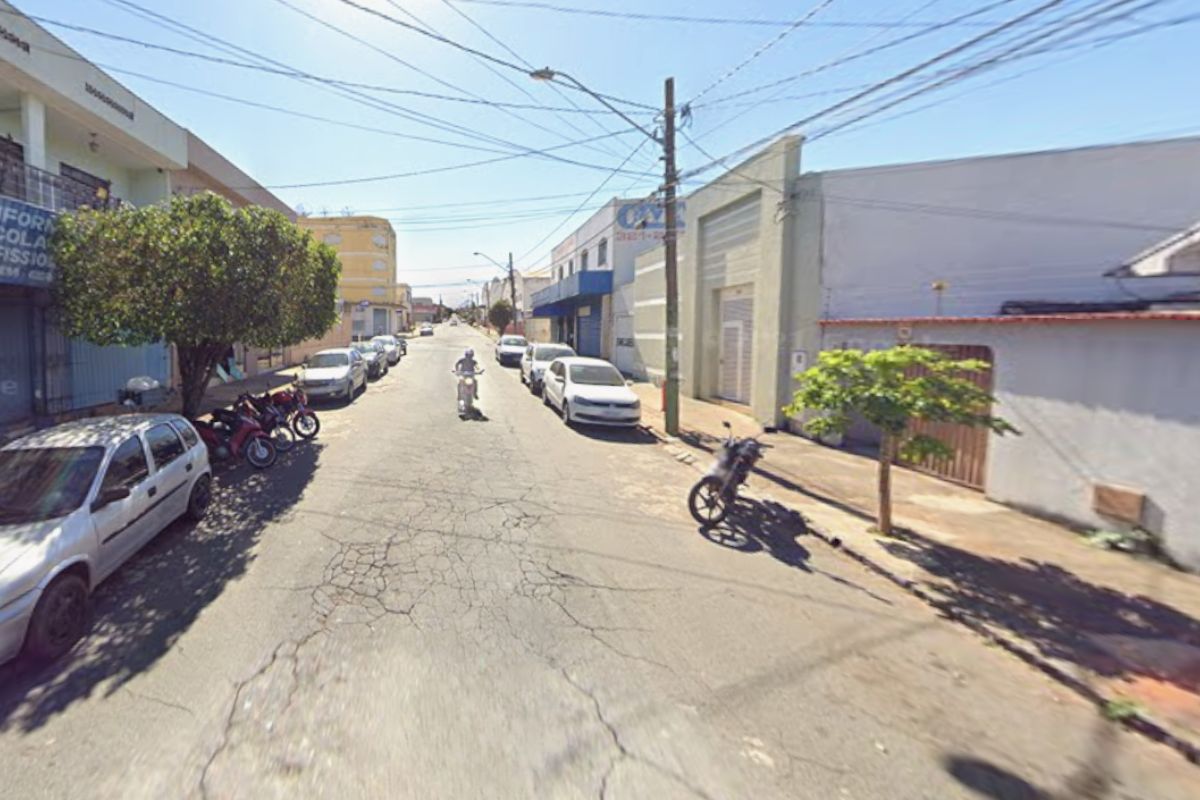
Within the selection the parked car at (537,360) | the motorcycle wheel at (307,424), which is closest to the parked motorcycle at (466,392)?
the motorcycle wheel at (307,424)

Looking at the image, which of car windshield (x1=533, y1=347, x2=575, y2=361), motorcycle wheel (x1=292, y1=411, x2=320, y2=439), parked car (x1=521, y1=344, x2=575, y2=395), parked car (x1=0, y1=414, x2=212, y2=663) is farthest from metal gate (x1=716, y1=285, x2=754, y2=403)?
parked car (x1=0, y1=414, x2=212, y2=663)

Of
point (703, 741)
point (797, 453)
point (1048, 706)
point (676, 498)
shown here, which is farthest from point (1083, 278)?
point (703, 741)

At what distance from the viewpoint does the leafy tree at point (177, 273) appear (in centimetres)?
748

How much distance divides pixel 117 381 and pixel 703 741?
51.2 ft

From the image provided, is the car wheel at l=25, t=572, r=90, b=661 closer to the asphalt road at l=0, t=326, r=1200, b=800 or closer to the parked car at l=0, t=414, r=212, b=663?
the parked car at l=0, t=414, r=212, b=663

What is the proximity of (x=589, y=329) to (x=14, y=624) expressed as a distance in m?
28.0

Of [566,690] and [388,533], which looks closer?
[566,690]

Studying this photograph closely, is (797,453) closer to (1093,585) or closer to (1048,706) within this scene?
(1093,585)

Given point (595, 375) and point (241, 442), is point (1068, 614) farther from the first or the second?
point (241, 442)

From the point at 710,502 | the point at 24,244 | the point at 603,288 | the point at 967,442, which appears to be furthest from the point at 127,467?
the point at 603,288

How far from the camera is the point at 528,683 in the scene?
10.9ft

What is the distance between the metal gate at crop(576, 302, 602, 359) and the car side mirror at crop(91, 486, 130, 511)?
2454 cm

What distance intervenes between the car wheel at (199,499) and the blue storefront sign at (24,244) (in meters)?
5.03

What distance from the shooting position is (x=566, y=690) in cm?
326
